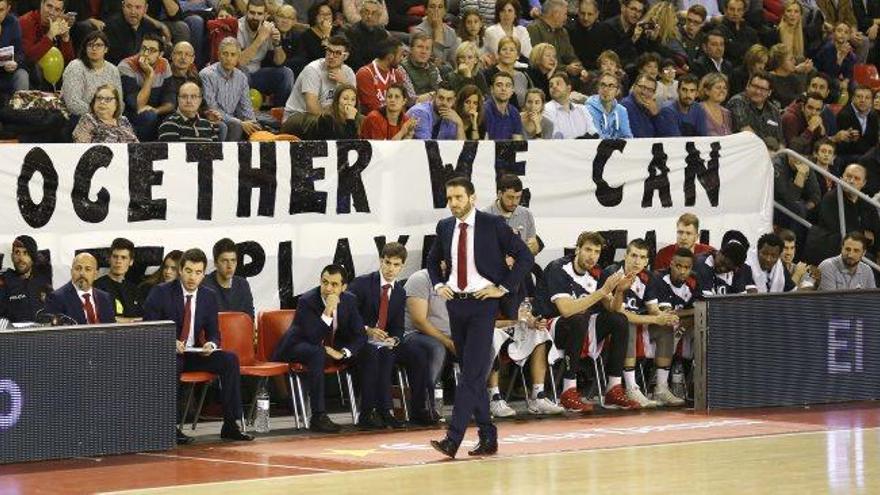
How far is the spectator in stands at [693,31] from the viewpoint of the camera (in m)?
22.9

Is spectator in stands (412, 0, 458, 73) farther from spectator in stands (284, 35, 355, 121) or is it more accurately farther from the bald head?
the bald head

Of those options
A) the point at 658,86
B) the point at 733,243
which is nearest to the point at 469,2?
the point at 658,86

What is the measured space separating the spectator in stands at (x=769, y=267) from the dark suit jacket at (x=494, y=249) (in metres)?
4.94

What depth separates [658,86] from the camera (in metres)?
21.0

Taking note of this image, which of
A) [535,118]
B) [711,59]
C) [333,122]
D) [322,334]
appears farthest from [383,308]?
[711,59]

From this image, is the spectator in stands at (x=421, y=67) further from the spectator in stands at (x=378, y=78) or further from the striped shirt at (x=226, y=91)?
the striped shirt at (x=226, y=91)

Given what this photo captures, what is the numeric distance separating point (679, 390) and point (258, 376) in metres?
4.31

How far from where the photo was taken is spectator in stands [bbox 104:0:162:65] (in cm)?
1841

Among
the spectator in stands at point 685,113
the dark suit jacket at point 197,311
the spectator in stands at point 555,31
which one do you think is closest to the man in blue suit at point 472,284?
the dark suit jacket at point 197,311

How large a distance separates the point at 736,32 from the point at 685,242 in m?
6.37

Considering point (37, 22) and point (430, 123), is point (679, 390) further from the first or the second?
point (37, 22)

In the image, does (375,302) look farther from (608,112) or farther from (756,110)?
(756,110)

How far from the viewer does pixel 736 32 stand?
2356cm

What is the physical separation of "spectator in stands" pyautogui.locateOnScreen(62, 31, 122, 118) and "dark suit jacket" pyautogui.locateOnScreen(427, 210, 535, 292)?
4306mm
